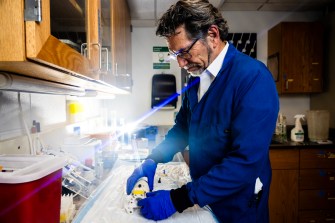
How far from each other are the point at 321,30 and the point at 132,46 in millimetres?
2477

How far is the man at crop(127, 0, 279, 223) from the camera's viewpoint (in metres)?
1.02

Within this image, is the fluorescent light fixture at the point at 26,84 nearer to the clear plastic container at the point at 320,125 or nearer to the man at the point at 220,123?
the man at the point at 220,123

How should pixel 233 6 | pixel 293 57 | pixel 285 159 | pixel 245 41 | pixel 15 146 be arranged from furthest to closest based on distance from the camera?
pixel 245 41
pixel 233 6
pixel 293 57
pixel 285 159
pixel 15 146

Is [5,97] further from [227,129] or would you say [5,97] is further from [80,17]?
[227,129]

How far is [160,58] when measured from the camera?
356 cm

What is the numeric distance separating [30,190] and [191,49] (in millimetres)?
884

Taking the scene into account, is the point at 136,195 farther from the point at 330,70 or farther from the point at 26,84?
the point at 330,70

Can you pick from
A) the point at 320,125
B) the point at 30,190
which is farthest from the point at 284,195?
the point at 30,190

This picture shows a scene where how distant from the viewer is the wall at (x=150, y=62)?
137 inches

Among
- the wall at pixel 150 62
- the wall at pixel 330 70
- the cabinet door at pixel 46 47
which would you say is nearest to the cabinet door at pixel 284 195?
the wall at pixel 330 70

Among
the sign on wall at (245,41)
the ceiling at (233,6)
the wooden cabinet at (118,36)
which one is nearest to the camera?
the wooden cabinet at (118,36)

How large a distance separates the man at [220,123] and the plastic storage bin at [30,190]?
463mm

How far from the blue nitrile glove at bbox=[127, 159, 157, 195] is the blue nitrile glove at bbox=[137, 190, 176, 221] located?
0.19 m

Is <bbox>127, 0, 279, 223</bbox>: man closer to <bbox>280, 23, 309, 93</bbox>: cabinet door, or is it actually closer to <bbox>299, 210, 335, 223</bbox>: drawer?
<bbox>299, 210, 335, 223</bbox>: drawer
